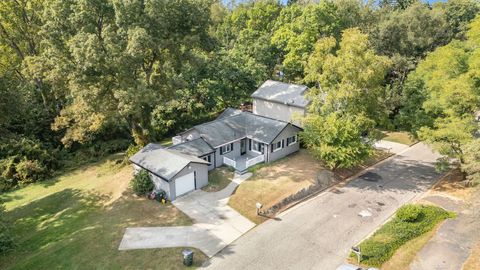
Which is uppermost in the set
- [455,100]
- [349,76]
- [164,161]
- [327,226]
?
[349,76]

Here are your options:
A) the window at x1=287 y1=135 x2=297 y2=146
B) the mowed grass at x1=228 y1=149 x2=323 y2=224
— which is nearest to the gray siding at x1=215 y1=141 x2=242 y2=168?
the mowed grass at x1=228 y1=149 x2=323 y2=224

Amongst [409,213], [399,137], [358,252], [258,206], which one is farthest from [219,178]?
[399,137]

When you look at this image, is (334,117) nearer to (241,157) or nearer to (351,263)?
(241,157)

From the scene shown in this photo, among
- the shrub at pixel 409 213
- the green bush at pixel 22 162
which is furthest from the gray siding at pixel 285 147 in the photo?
the green bush at pixel 22 162

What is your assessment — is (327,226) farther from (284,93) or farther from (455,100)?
(284,93)

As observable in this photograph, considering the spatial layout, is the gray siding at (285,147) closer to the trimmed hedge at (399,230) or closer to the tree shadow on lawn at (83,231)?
the tree shadow on lawn at (83,231)

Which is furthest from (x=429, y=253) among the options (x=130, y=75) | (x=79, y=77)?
Result: (x=79, y=77)

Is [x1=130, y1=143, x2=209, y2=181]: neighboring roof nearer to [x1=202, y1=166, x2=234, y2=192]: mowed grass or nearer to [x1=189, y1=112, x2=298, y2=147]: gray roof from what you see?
[x1=202, y1=166, x2=234, y2=192]: mowed grass

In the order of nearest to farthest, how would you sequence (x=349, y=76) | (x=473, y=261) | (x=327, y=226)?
(x=473, y=261) < (x=327, y=226) < (x=349, y=76)
